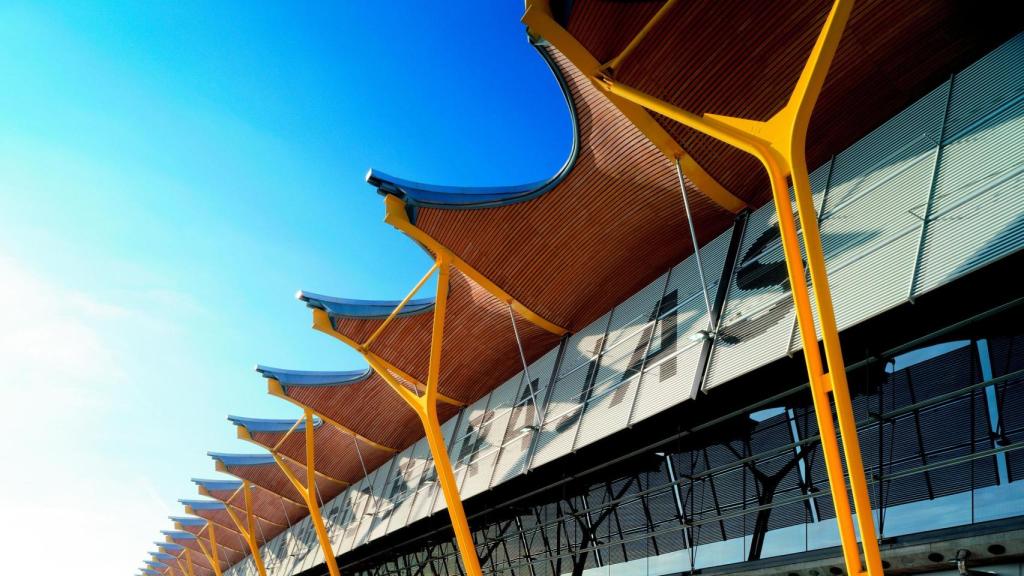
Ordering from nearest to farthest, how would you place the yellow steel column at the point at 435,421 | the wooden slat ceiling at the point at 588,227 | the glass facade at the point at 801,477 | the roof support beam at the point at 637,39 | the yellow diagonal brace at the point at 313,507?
the glass facade at the point at 801,477 → the roof support beam at the point at 637,39 → the wooden slat ceiling at the point at 588,227 → the yellow steel column at the point at 435,421 → the yellow diagonal brace at the point at 313,507

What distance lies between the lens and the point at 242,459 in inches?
1615

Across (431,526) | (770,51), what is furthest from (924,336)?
(431,526)

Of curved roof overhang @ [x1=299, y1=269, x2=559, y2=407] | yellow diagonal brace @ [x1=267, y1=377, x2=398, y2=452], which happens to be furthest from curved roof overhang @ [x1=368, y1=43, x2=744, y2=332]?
yellow diagonal brace @ [x1=267, y1=377, x2=398, y2=452]

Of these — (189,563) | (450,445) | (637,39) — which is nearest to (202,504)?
(189,563)

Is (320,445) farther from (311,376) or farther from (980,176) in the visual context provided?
(980,176)

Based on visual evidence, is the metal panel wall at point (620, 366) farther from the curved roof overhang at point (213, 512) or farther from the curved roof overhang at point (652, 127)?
the curved roof overhang at point (213, 512)

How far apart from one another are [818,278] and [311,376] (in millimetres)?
24145

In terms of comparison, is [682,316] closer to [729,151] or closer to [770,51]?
[729,151]

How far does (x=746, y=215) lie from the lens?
15836 mm

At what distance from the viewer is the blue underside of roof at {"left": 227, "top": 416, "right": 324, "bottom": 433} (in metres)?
34.5

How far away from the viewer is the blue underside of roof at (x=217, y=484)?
4638cm

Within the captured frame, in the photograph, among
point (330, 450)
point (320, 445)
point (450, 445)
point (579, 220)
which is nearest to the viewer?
point (579, 220)

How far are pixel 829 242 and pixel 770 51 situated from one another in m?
3.71

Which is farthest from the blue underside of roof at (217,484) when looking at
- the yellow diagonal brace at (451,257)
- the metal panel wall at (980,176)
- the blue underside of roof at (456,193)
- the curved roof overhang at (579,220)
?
the metal panel wall at (980,176)
